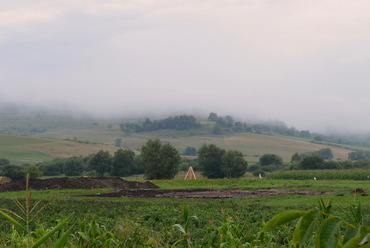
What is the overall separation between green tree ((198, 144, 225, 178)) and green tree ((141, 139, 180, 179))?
27.3 feet

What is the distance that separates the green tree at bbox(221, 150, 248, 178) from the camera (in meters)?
73.7

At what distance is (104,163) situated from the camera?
85062mm

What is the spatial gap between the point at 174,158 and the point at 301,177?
56.8ft

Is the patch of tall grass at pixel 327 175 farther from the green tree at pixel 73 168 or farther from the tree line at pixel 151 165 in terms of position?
the green tree at pixel 73 168

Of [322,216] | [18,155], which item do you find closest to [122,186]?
[322,216]

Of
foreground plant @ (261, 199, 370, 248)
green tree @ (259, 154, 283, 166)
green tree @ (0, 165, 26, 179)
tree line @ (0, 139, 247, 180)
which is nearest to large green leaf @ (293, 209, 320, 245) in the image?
foreground plant @ (261, 199, 370, 248)

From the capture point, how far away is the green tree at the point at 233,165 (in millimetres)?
73688

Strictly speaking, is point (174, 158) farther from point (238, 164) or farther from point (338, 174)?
point (338, 174)

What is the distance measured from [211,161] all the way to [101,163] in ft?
65.1

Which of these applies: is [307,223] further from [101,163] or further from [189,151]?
[189,151]

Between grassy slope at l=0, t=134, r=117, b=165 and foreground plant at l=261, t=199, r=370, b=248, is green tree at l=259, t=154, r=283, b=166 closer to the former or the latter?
grassy slope at l=0, t=134, r=117, b=165

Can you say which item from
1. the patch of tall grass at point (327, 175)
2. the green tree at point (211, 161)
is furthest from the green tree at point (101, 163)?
the patch of tall grass at point (327, 175)

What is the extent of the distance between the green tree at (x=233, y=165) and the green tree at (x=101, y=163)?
855 inches

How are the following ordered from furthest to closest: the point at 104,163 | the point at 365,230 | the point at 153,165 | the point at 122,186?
the point at 104,163, the point at 153,165, the point at 122,186, the point at 365,230
